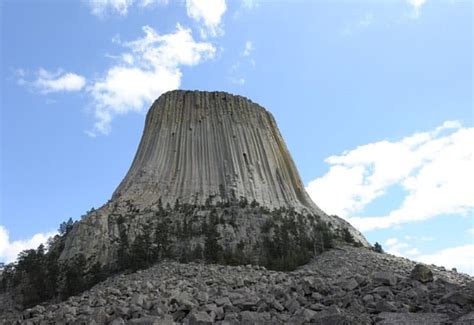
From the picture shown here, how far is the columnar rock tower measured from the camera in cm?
2697

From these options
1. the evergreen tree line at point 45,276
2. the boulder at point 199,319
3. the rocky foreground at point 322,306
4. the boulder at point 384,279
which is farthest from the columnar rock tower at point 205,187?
the boulder at point 199,319

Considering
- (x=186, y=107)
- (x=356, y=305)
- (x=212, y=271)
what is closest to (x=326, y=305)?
(x=356, y=305)

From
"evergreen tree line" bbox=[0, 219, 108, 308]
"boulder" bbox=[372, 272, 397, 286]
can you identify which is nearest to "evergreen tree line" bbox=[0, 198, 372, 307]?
"evergreen tree line" bbox=[0, 219, 108, 308]

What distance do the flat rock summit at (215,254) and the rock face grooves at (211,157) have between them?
0.34ft

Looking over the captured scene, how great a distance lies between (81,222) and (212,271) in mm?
12550

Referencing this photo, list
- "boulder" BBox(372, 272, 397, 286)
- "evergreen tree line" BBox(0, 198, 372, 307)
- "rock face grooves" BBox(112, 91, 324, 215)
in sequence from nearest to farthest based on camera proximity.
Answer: "boulder" BBox(372, 272, 397, 286) → "evergreen tree line" BBox(0, 198, 372, 307) → "rock face grooves" BBox(112, 91, 324, 215)

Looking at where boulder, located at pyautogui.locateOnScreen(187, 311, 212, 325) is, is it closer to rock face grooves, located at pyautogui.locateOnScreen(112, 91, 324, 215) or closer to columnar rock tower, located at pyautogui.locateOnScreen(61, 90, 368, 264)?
columnar rock tower, located at pyautogui.locateOnScreen(61, 90, 368, 264)

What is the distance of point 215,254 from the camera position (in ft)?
79.8

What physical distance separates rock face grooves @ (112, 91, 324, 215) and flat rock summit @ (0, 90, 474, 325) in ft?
0.34

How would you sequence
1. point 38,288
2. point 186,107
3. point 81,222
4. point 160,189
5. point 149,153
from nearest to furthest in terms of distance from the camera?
1. point 38,288
2. point 81,222
3. point 160,189
4. point 149,153
5. point 186,107

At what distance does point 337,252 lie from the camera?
82.7 feet

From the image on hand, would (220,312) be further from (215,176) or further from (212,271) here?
(215,176)

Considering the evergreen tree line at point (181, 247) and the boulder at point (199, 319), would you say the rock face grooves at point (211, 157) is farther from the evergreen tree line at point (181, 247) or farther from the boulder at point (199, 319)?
the boulder at point (199, 319)

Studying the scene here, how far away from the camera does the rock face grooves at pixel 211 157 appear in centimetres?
3306
